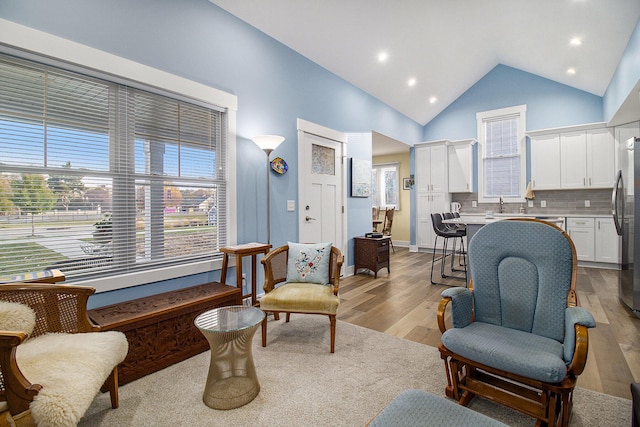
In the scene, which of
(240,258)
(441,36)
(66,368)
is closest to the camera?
(66,368)

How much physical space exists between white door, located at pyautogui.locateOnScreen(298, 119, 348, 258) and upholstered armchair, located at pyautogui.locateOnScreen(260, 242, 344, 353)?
1.16 m

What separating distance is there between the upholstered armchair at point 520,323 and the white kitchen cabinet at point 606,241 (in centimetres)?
467

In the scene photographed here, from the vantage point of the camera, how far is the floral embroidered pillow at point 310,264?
2801mm

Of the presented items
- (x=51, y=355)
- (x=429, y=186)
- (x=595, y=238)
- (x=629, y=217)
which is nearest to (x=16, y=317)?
(x=51, y=355)

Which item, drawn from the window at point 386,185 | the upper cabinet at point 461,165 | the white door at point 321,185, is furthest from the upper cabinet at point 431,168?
the white door at point 321,185

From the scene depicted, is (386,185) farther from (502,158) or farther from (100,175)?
(100,175)

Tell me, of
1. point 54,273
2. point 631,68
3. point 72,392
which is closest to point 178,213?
point 54,273

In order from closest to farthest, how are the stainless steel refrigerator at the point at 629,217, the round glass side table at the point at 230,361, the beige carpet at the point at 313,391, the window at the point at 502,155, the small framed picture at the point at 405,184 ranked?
Answer: the beige carpet at the point at 313,391, the round glass side table at the point at 230,361, the stainless steel refrigerator at the point at 629,217, the window at the point at 502,155, the small framed picture at the point at 405,184

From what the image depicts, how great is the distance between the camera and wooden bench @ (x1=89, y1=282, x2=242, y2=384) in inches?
79.5

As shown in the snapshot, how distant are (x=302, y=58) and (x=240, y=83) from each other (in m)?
1.17

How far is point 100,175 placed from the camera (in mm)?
2338

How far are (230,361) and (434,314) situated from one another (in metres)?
2.19

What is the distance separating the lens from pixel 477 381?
1761 mm

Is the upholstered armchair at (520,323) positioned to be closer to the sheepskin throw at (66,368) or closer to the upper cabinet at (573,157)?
the sheepskin throw at (66,368)
